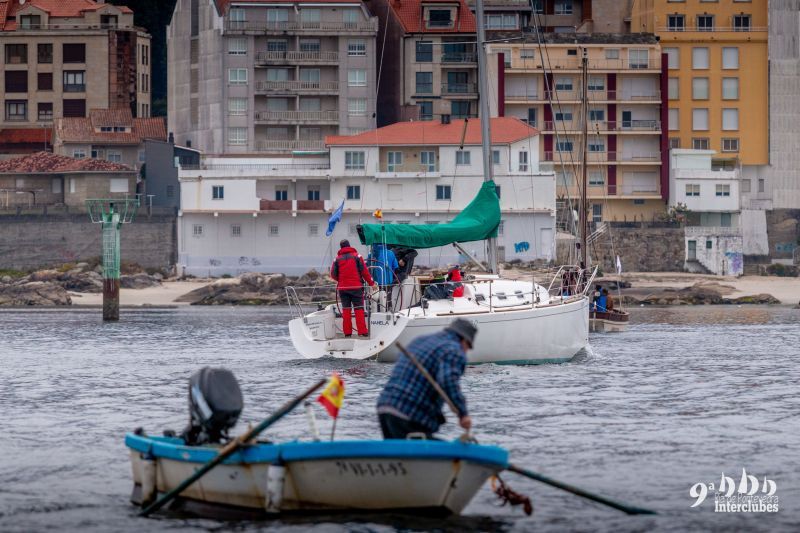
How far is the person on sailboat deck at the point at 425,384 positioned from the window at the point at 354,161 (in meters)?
76.1

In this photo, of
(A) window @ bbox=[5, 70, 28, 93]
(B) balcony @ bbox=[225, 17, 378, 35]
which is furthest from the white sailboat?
(A) window @ bbox=[5, 70, 28, 93]

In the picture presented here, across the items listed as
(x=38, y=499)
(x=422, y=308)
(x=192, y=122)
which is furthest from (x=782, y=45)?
(x=38, y=499)

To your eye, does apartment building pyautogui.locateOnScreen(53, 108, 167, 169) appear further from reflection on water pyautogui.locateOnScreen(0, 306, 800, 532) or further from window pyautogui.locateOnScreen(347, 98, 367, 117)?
reflection on water pyautogui.locateOnScreen(0, 306, 800, 532)

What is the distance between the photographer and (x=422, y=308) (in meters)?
31.2

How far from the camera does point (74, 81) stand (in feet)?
373

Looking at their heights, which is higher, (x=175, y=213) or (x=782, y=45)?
(x=782, y=45)

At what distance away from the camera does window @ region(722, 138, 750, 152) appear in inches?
4099

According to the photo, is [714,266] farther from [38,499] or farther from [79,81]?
[38,499]

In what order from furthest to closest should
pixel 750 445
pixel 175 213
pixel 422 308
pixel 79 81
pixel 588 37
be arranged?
pixel 79 81
pixel 588 37
pixel 175 213
pixel 422 308
pixel 750 445

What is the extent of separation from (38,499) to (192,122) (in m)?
88.4

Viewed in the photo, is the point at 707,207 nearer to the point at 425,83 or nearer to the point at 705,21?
the point at 705,21

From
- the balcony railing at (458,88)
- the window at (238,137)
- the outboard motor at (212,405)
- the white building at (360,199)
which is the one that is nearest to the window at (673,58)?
the balcony railing at (458,88)

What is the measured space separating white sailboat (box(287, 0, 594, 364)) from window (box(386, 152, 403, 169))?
57211mm

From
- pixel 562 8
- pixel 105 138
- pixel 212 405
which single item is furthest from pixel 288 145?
pixel 212 405
